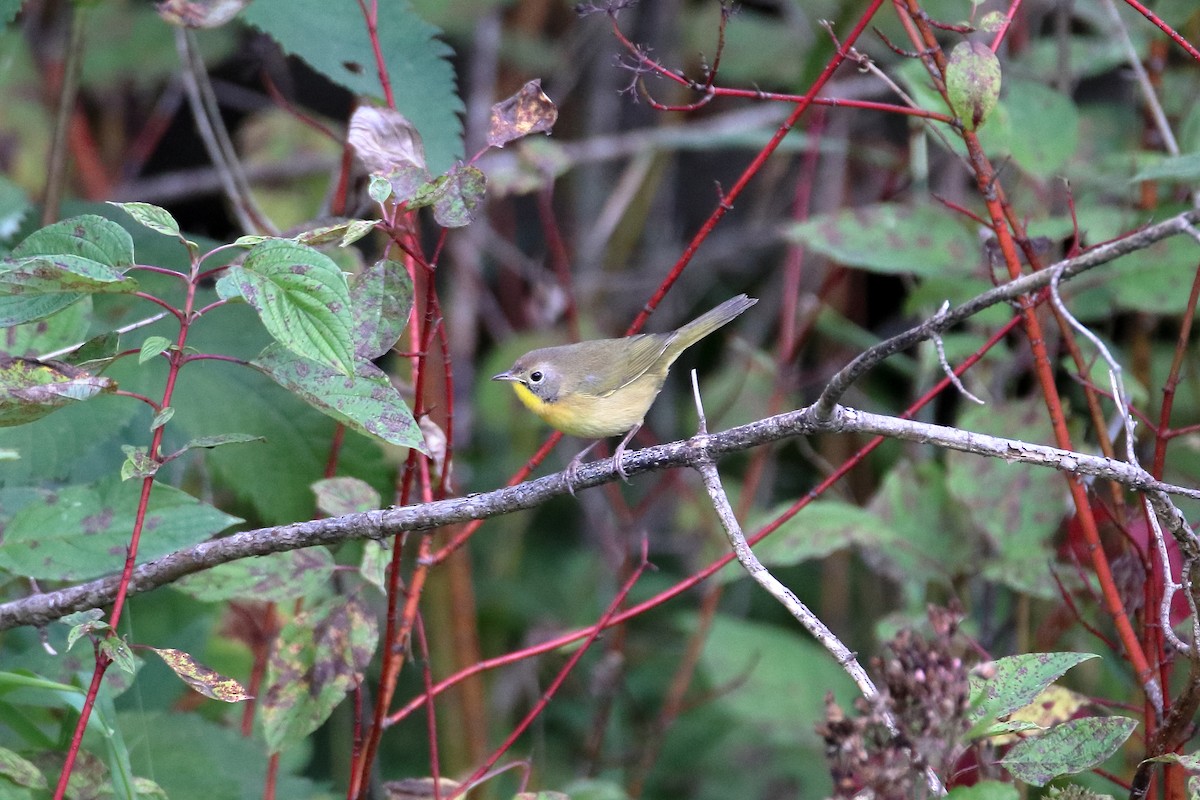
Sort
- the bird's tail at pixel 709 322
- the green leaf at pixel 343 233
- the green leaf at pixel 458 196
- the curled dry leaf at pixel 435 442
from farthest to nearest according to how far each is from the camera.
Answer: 1. the bird's tail at pixel 709 322
2. the curled dry leaf at pixel 435 442
3. the green leaf at pixel 458 196
4. the green leaf at pixel 343 233

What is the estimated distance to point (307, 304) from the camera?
147 centimetres

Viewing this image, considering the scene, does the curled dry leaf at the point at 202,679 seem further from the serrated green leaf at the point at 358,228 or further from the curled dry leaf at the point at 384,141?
the curled dry leaf at the point at 384,141

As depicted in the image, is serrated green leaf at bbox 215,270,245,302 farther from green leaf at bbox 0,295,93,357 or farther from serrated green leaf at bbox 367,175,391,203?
green leaf at bbox 0,295,93,357

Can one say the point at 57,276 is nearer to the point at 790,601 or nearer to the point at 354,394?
the point at 354,394

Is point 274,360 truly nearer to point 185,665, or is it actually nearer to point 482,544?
point 185,665

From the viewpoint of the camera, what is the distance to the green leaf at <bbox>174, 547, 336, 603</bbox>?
1882mm

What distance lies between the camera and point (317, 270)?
1473 mm

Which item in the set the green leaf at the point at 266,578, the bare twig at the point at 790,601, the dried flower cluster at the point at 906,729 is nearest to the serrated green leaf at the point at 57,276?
the green leaf at the point at 266,578

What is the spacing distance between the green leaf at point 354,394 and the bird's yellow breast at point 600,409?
1.19 meters

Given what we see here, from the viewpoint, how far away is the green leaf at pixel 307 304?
146cm

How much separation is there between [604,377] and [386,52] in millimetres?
1152

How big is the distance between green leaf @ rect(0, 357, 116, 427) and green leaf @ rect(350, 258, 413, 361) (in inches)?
14.3

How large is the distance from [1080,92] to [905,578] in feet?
11.3

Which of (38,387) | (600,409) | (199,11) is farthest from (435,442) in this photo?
(600,409)
